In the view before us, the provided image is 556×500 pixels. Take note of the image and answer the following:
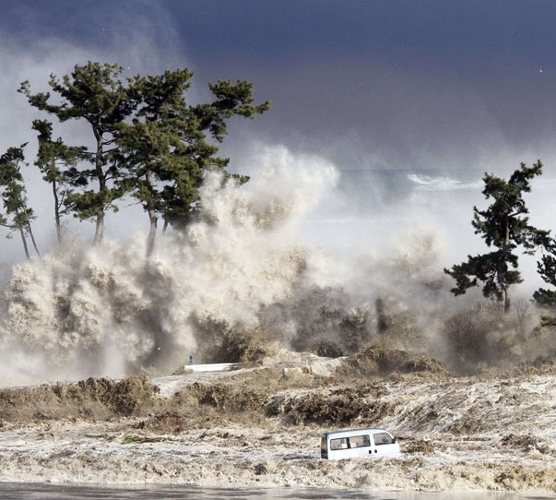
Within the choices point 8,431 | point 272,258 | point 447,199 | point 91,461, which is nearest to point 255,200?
point 272,258

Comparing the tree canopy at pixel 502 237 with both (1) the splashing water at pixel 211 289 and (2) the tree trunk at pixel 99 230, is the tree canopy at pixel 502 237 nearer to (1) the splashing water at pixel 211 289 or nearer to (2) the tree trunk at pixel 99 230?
(1) the splashing water at pixel 211 289

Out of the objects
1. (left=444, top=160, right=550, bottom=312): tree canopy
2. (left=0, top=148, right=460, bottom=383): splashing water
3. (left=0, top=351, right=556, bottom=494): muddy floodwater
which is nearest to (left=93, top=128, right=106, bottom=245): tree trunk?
(left=0, top=148, right=460, bottom=383): splashing water

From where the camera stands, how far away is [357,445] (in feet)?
89.7

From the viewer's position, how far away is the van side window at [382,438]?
27438 millimetres

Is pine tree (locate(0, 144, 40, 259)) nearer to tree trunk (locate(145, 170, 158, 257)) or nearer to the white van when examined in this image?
tree trunk (locate(145, 170, 158, 257))

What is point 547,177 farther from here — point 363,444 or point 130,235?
point 363,444

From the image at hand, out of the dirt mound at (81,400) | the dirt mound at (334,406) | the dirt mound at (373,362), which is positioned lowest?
the dirt mound at (334,406)

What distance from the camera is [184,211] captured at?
50.2 m

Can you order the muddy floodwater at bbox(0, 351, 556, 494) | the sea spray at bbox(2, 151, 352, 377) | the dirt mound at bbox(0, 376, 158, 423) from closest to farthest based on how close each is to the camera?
the muddy floodwater at bbox(0, 351, 556, 494), the dirt mound at bbox(0, 376, 158, 423), the sea spray at bbox(2, 151, 352, 377)

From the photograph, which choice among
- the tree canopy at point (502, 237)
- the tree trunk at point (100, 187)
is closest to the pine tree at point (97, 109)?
the tree trunk at point (100, 187)

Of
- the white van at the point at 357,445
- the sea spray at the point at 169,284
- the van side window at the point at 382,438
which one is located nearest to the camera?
the white van at the point at 357,445

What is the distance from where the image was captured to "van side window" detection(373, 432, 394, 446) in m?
27.4

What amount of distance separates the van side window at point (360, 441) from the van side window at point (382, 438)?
188 mm

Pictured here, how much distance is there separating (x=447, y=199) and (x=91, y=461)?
61.2 m
